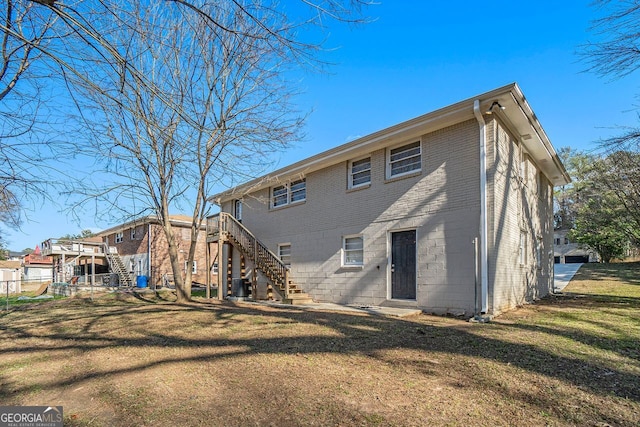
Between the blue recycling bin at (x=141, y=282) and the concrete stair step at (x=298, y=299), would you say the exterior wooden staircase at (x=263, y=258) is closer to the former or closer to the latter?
the concrete stair step at (x=298, y=299)

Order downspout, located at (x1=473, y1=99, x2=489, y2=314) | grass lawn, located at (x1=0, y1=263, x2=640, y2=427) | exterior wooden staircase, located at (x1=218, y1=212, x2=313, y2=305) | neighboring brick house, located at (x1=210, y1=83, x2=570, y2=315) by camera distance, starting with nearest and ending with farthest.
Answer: grass lawn, located at (x1=0, y1=263, x2=640, y2=427), downspout, located at (x1=473, y1=99, x2=489, y2=314), neighboring brick house, located at (x1=210, y1=83, x2=570, y2=315), exterior wooden staircase, located at (x1=218, y1=212, x2=313, y2=305)

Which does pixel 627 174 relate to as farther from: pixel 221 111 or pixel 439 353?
pixel 221 111

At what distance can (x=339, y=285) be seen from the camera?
481 inches

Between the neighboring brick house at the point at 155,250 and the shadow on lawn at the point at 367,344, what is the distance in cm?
1670

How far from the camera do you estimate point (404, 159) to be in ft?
35.6

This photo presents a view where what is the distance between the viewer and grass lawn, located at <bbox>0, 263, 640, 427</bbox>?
3.35 metres

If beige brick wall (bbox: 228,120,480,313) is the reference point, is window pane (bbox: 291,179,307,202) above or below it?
above

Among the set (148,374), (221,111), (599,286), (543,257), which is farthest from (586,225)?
(148,374)

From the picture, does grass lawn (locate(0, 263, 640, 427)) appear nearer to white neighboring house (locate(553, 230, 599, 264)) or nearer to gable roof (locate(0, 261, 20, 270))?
gable roof (locate(0, 261, 20, 270))

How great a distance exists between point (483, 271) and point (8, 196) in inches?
377

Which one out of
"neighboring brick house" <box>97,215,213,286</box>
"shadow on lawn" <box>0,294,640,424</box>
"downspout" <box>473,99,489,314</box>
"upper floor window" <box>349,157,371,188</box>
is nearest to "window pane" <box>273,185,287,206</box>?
"upper floor window" <box>349,157,371,188</box>

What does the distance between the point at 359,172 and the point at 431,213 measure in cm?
325
